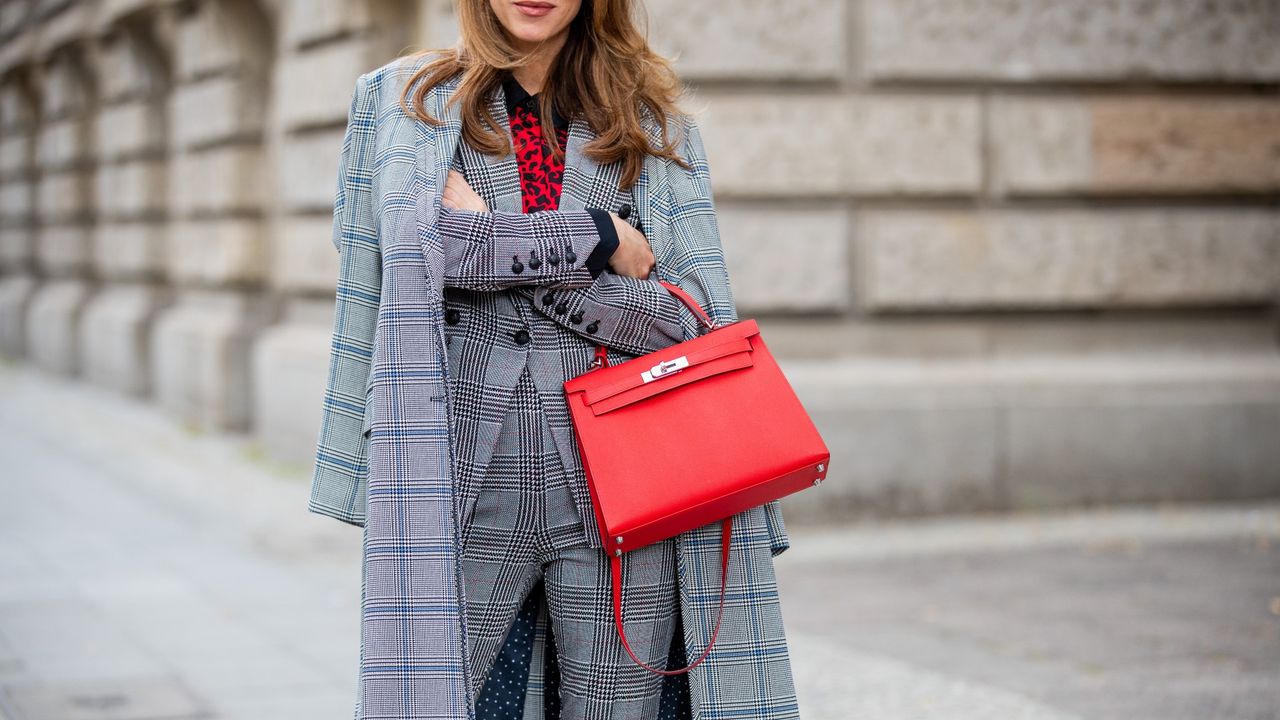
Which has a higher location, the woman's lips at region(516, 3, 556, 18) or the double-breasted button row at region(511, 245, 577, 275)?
the woman's lips at region(516, 3, 556, 18)

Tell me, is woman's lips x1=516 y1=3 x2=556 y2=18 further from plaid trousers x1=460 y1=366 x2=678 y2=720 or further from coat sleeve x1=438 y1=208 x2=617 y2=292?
plaid trousers x1=460 y1=366 x2=678 y2=720

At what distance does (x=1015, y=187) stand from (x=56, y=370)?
1198 cm

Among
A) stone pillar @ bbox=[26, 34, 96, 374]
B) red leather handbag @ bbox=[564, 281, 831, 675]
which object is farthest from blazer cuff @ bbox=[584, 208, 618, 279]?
stone pillar @ bbox=[26, 34, 96, 374]

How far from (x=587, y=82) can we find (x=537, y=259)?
35 cm

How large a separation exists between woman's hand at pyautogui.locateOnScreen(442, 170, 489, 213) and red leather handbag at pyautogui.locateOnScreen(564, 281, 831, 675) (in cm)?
30

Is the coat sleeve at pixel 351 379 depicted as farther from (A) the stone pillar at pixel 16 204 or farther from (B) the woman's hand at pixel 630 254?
(A) the stone pillar at pixel 16 204

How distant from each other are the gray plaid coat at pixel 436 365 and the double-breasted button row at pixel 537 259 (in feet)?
0.04

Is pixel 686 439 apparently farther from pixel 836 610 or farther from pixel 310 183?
pixel 310 183

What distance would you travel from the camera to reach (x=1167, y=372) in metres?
7.69

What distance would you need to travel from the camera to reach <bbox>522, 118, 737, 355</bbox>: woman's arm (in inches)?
93.7

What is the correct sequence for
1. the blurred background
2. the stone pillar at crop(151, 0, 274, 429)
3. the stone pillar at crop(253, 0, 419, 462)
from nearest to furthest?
the blurred background → the stone pillar at crop(253, 0, 419, 462) → the stone pillar at crop(151, 0, 274, 429)

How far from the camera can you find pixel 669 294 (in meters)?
2.45

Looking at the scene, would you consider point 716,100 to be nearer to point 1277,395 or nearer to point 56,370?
point 1277,395

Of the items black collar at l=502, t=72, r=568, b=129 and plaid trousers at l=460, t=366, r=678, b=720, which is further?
black collar at l=502, t=72, r=568, b=129
